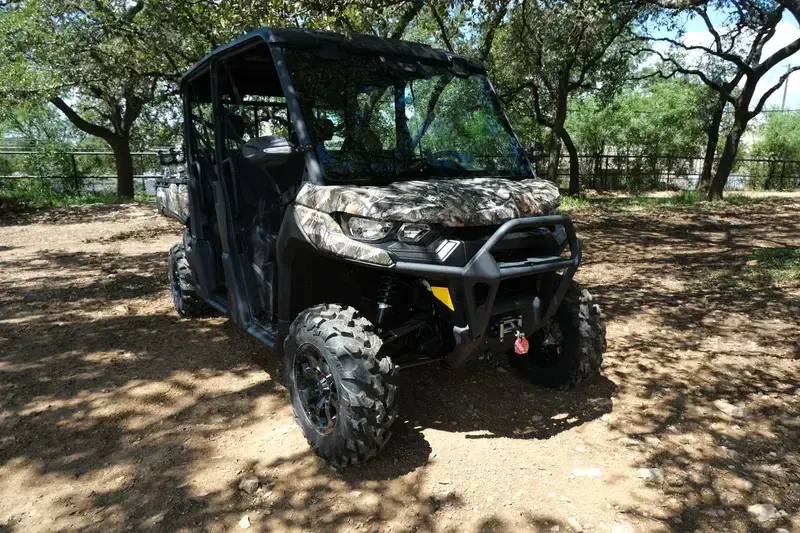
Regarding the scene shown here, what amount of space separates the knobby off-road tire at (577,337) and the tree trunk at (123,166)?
1848 centimetres

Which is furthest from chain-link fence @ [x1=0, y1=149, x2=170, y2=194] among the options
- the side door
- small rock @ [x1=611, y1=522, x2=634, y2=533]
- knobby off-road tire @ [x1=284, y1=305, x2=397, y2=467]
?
small rock @ [x1=611, y1=522, x2=634, y2=533]

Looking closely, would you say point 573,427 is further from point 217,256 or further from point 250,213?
point 217,256

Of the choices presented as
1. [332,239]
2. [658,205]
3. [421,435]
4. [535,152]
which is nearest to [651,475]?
[421,435]

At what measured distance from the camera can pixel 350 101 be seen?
3482mm

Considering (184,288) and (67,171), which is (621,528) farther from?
(67,171)

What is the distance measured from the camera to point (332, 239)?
115 inches

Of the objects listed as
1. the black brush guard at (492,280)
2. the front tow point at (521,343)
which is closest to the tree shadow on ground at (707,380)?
the front tow point at (521,343)

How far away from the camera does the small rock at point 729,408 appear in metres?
3.59

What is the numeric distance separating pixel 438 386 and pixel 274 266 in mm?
1390

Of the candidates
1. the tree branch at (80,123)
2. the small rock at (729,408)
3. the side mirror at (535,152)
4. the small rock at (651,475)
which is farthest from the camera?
the tree branch at (80,123)

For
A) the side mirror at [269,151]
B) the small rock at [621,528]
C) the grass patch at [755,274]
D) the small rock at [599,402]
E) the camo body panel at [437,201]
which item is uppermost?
the side mirror at [269,151]

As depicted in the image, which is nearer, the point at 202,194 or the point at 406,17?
the point at 202,194

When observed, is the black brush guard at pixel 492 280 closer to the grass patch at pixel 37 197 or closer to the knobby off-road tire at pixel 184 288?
the knobby off-road tire at pixel 184 288

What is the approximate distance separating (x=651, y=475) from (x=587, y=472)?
1.06 ft
